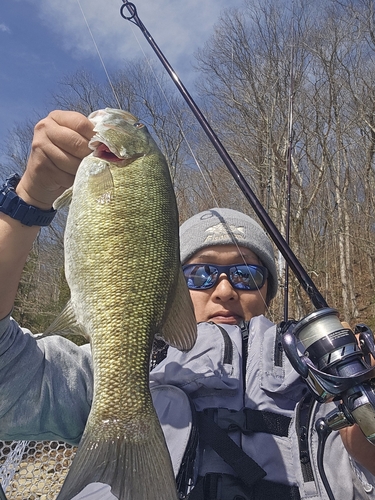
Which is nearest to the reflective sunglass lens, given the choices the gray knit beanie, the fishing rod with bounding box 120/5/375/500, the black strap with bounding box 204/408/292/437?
the gray knit beanie

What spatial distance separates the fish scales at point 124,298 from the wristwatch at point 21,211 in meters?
0.24

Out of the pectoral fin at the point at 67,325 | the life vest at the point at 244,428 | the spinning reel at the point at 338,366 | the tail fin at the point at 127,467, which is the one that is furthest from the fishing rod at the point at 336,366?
the pectoral fin at the point at 67,325

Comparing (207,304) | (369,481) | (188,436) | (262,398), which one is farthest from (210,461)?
(207,304)

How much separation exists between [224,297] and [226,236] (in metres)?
0.41

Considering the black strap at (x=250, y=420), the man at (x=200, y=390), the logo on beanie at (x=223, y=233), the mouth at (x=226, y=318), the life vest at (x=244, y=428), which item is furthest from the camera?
the logo on beanie at (x=223, y=233)

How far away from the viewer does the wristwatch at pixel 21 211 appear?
1537 millimetres

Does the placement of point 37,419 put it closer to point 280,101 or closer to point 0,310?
point 0,310

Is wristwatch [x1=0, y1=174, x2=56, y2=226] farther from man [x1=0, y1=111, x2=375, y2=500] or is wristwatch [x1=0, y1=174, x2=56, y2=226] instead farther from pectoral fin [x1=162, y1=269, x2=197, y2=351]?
pectoral fin [x1=162, y1=269, x2=197, y2=351]

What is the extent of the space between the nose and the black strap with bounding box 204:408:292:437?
73 cm

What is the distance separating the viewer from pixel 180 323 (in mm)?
1351

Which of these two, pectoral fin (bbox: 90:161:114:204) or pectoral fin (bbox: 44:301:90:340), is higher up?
pectoral fin (bbox: 90:161:114:204)

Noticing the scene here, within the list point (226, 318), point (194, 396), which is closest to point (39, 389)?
point (194, 396)

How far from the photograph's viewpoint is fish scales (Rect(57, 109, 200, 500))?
1075 millimetres

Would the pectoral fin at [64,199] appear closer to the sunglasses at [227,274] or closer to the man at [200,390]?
the man at [200,390]
